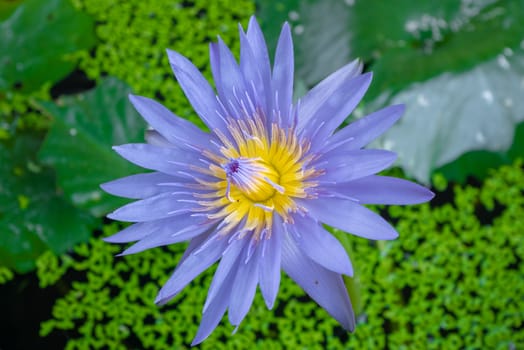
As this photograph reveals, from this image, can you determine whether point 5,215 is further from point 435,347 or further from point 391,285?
point 435,347

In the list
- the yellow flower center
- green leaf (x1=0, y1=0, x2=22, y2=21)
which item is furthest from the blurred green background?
the yellow flower center

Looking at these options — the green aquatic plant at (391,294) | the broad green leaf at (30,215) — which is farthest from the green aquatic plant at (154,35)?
the green aquatic plant at (391,294)

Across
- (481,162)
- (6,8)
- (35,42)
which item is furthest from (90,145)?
(481,162)

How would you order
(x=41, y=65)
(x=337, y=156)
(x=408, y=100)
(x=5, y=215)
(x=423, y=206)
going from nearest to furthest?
(x=337, y=156), (x=408, y=100), (x=5, y=215), (x=423, y=206), (x=41, y=65)

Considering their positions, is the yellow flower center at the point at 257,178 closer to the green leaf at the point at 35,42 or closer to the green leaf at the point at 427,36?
the green leaf at the point at 427,36

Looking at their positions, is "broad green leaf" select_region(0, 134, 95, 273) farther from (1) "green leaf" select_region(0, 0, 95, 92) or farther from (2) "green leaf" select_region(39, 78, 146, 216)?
(1) "green leaf" select_region(0, 0, 95, 92)

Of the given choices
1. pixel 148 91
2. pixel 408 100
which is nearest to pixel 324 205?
pixel 408 100

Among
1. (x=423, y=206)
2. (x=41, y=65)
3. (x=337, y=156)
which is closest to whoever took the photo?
(x=337, y=156)
